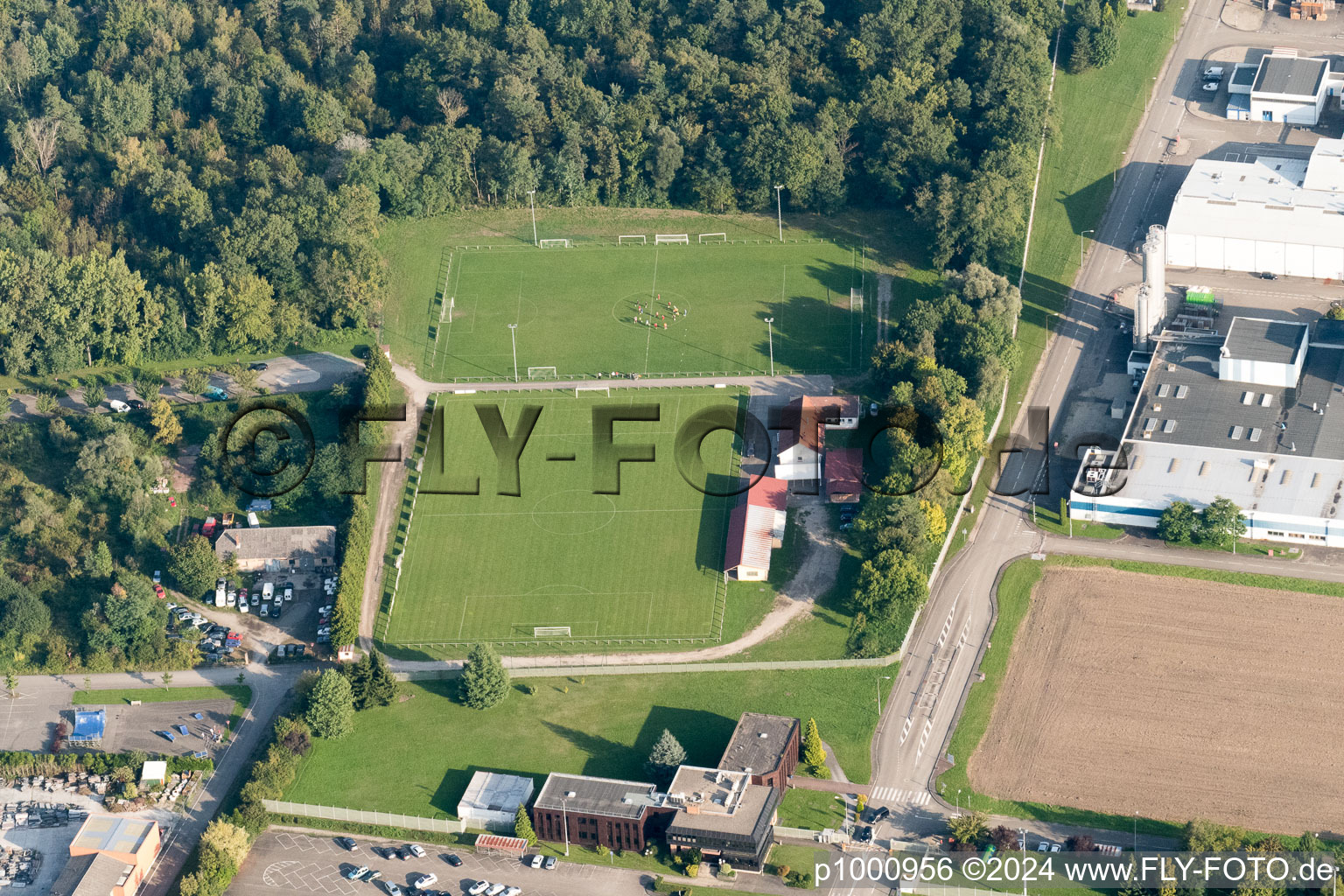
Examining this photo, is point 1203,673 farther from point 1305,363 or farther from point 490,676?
point 490,676

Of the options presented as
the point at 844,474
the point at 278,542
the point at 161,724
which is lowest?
the point at 161,724

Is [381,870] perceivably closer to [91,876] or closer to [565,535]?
[91,876]

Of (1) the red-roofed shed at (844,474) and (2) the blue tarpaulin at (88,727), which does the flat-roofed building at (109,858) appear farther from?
(1) the red-roofed shed at (844,474)

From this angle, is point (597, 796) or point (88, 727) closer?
point (597, 796)

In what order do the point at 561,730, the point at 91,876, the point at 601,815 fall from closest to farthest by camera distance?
1. the point at 601,815
2. the point at 91,876
3. the point at 561,730

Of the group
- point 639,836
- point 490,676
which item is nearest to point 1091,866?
point 639,836

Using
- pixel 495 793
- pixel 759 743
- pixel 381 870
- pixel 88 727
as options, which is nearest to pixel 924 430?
pixel 759 743

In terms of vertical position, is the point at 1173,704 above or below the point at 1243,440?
below

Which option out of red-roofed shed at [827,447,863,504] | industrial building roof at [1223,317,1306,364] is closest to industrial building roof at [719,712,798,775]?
red-roofed shed at [827,447,863,504]
